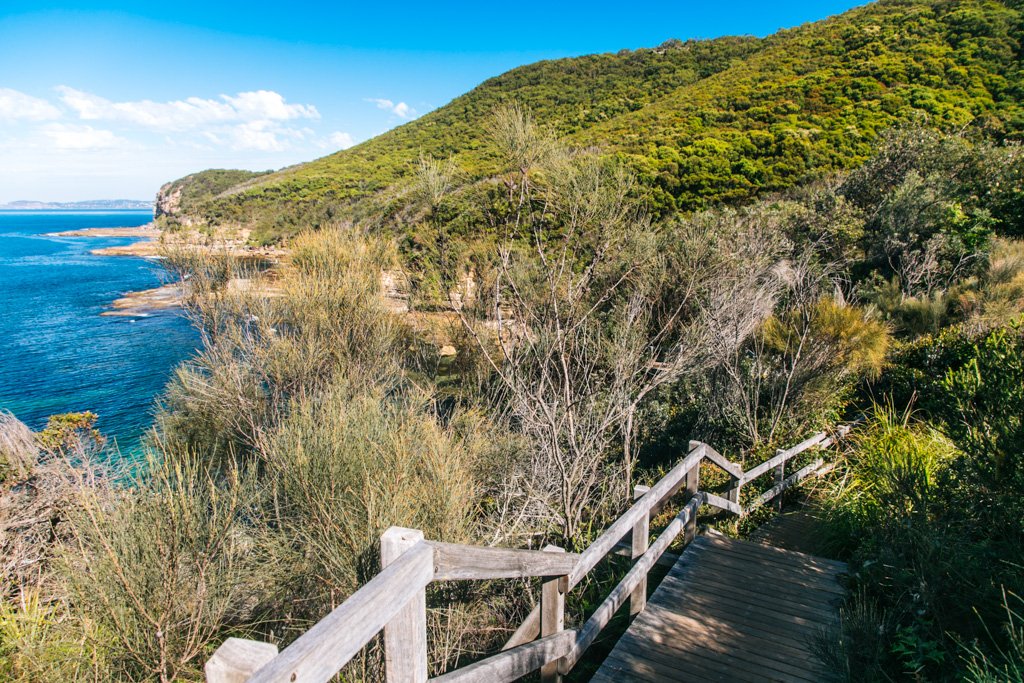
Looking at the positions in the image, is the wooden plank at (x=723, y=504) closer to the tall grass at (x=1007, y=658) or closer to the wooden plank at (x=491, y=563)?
the tall grass at (x=1007, y=658)

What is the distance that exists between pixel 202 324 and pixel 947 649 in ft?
41.3

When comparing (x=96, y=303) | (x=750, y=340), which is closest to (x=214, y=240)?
(x=750, y=340)

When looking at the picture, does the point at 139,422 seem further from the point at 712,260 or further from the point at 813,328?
the point at 813,328

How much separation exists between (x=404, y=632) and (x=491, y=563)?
0.56 metres

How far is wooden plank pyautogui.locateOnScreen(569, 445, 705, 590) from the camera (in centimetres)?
299

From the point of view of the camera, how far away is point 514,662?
2303mm

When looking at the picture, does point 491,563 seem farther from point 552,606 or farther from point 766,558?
point 766,558

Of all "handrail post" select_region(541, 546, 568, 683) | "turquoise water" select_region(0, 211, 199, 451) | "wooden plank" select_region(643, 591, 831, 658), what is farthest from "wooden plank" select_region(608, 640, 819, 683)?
"turquoise water" select_region(0, 211, 199, 451)

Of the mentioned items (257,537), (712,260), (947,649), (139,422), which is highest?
(712,260)

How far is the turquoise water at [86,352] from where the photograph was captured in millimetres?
17812

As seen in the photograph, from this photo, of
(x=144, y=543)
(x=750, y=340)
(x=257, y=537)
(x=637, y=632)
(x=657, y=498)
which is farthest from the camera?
(x=750, y=340)

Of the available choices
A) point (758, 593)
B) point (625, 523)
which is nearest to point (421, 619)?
point (625, 523)

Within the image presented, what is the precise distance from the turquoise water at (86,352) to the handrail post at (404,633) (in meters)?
10.9

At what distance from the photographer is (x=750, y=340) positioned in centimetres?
1097
